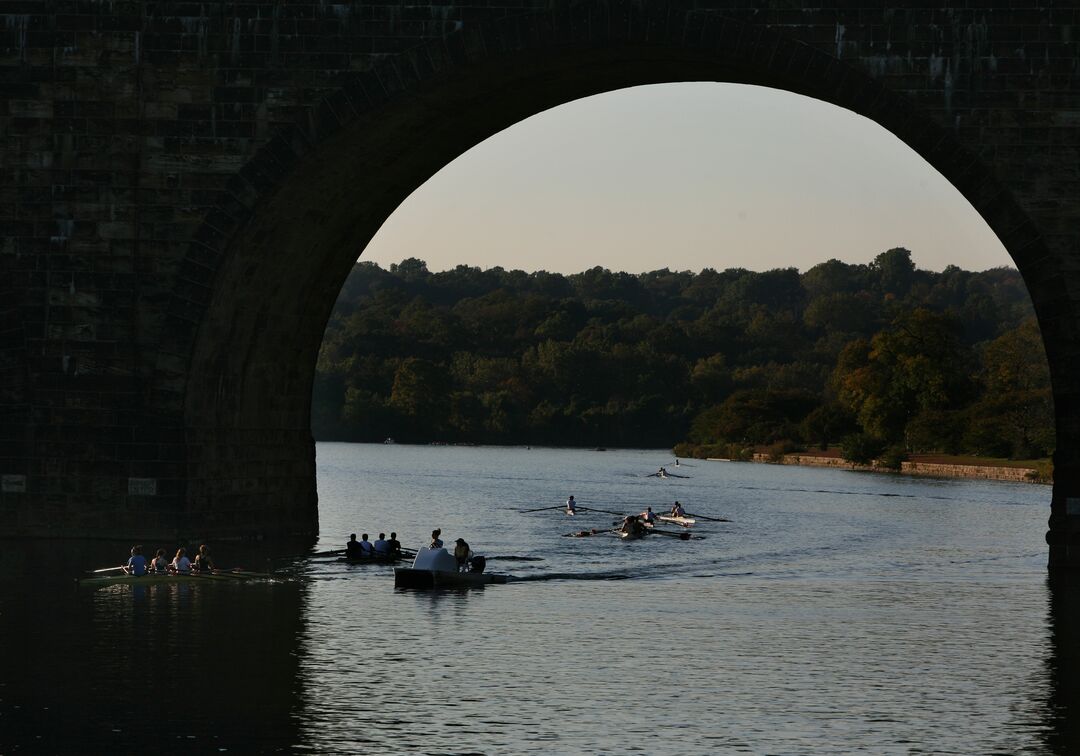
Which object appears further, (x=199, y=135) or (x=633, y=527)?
(x=633, y=527)

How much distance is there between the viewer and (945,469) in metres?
117

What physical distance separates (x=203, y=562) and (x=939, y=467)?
86.2 m

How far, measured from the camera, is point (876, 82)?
127 feet

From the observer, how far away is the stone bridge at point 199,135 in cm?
3884

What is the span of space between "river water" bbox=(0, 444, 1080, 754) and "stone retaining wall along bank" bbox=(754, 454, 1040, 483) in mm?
52732

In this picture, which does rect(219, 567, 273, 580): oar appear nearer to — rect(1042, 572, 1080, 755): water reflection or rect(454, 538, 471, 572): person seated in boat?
rect(454, 538, 471, 572): person seated in boat

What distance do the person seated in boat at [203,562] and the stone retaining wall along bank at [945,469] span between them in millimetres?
73173

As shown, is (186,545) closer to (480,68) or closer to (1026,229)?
(480,68)

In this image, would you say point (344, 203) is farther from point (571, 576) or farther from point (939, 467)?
point (939, 467)

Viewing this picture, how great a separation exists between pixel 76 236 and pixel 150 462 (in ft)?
18.2

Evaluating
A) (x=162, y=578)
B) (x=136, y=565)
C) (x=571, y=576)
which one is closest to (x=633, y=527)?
(x=571, y=576)

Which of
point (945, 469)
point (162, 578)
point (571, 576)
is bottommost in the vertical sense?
point (571, 576)

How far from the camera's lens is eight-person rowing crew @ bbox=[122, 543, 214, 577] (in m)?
37.6

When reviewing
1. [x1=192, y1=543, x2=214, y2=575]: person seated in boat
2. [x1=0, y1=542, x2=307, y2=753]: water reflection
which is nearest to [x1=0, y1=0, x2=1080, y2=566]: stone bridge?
[x1=192, y1=543, x2=214, y2=575]: person seated in boat
